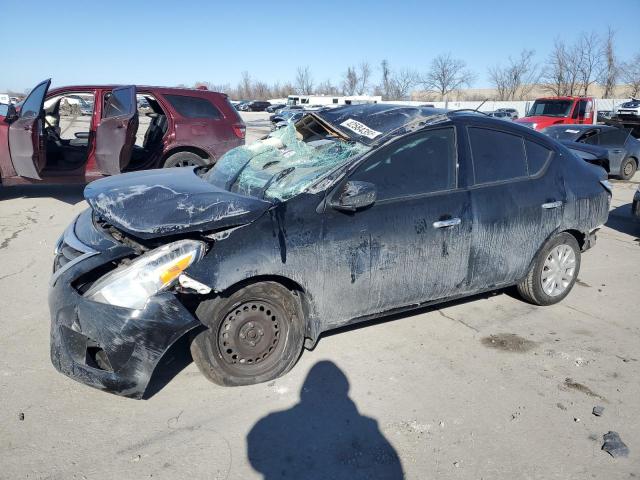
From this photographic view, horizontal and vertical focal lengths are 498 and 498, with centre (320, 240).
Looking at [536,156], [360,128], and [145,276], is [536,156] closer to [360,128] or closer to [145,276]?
[360,128]

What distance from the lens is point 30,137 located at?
277 inches

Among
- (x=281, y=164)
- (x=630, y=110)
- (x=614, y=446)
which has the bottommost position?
(x=614, y=446)

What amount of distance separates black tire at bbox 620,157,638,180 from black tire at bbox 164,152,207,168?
9795mm

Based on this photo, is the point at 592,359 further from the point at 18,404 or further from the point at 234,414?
the point at 18,404

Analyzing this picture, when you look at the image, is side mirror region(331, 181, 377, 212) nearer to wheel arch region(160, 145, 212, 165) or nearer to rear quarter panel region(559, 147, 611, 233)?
rear quarter panel region(559, 147, 611, 233)

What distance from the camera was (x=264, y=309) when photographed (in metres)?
3.18

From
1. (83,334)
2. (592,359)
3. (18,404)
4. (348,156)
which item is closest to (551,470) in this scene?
(592,359)

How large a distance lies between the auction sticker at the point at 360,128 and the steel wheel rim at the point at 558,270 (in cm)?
203

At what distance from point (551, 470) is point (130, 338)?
234 centimetres

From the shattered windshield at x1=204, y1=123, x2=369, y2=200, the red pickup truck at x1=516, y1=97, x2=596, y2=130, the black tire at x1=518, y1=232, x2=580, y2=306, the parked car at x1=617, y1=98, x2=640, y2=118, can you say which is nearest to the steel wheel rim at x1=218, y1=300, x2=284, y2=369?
the shattered windshield at x1=204, y1=123, x2=369, y2=200

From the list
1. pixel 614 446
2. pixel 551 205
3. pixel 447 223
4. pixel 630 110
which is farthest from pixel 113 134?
pixel 630 110

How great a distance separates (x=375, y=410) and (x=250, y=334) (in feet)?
2.96

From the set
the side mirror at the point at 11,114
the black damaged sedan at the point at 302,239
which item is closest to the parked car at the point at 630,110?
the black damaged sedan at the point at 302,239

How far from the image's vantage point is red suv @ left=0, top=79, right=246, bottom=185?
721 cm
